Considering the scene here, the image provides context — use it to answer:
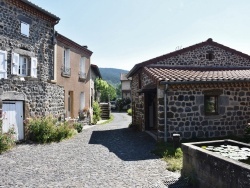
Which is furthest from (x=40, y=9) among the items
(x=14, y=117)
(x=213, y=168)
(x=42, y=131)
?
(x=213, y=168)

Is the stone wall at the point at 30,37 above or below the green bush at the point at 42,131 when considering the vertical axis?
above

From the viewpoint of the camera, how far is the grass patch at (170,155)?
6688 millimetres

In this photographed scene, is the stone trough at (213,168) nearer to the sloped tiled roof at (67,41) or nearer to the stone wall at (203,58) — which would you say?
the stone wall at (203,58)

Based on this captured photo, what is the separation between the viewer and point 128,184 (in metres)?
5.48

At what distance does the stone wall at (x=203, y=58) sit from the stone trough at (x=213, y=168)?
7966mm

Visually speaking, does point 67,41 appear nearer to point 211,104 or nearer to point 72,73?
point 72,73

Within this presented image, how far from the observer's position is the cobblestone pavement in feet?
18.6

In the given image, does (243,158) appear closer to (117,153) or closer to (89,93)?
(117,153)

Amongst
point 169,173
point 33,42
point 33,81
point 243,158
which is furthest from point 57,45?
point 243,158

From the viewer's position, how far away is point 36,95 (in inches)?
448

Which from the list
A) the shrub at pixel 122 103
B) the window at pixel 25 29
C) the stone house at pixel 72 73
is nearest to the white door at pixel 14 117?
the window at pixel 25 29

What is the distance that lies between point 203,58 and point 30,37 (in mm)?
9375

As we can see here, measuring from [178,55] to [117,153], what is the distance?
7.42 meters

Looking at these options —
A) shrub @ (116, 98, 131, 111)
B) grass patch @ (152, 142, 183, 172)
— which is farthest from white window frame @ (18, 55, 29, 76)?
shrub @ (116, 98, 131, 111)
